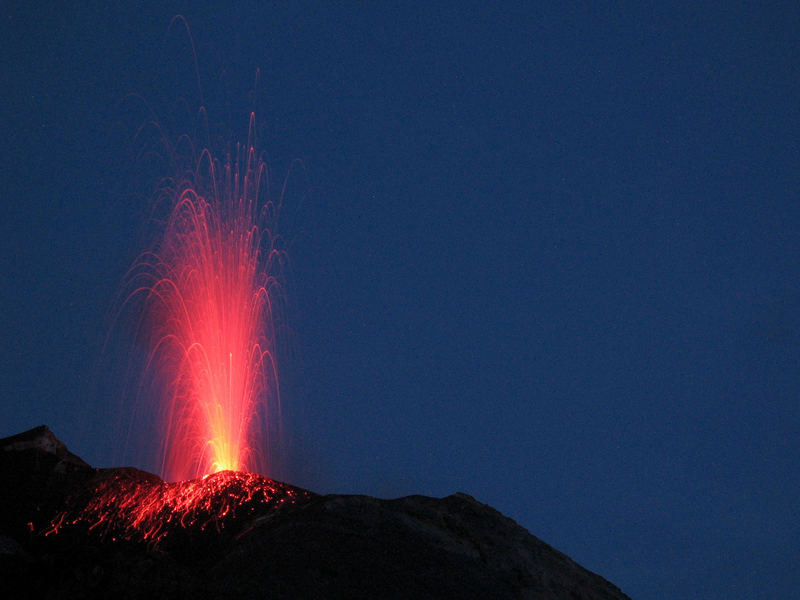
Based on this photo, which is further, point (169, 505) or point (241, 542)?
point (169, 505)

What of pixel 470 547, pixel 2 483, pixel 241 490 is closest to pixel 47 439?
pixel 2 483

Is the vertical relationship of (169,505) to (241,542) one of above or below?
above

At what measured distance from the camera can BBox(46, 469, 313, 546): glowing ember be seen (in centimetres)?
2044

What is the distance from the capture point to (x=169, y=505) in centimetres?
2175

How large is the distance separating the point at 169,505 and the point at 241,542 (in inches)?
175

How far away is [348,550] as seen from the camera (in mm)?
17312

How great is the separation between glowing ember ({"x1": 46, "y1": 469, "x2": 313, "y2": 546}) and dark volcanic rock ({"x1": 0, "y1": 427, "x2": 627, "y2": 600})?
5cm

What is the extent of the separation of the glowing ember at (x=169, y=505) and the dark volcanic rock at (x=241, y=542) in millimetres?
51

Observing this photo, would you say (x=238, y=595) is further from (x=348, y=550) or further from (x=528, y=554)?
(x=528, y=554)

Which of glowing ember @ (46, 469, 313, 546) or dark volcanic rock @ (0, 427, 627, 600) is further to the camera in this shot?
glowing ember @ (46, 469, 313, 546)

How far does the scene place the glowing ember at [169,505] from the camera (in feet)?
67.1

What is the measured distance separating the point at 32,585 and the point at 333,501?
7622 mm

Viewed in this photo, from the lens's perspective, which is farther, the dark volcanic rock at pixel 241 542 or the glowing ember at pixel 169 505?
the glowing ember at pixel 169 505

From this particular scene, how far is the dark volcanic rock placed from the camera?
16000 mm
